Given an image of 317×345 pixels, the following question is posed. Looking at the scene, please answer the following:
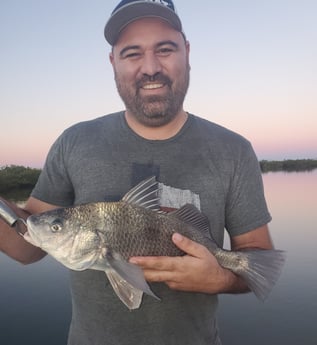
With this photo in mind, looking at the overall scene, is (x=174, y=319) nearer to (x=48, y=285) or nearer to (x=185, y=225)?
(x=185, y=225)

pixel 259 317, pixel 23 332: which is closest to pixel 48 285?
pixel 23 332

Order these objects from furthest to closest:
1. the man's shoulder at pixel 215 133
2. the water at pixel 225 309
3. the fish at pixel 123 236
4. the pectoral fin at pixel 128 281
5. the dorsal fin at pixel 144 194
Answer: the water at pixel 225 309 < the man's shoulder at pixel 215 133 < the dorsal fin at pixel 144 194 < the fish at pixel 123 236 < the pectoral fin at pixel 128 281

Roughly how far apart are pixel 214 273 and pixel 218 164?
0.81 m

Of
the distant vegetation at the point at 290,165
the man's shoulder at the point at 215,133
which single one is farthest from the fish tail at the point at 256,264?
the distant vegetation at the point at 290,165

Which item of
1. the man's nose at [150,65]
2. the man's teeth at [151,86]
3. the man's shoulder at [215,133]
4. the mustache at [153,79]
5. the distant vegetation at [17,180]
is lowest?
the distant vegetation at [17,180]

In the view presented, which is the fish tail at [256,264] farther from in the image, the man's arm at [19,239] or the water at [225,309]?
the water at [225,309]

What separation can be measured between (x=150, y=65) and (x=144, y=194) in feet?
3.26

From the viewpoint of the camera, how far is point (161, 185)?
2.67 meters

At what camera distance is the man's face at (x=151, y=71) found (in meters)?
2.76

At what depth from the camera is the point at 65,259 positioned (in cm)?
231

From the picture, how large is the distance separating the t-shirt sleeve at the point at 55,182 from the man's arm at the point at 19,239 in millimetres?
67

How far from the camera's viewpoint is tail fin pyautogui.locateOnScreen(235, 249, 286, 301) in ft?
8.19

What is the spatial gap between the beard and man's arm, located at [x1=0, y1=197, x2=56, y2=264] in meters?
0.99

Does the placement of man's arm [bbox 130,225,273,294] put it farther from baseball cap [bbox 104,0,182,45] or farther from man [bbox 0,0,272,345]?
baseball cap [bbox 104,0,182,45]
